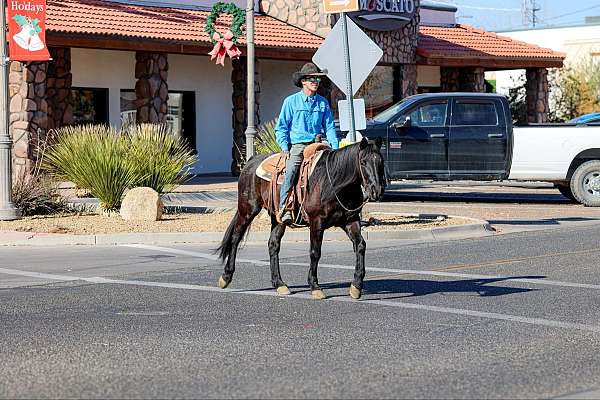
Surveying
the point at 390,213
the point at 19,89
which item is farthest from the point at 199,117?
the point at 390,213

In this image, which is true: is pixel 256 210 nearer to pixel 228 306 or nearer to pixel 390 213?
pixel 228 306

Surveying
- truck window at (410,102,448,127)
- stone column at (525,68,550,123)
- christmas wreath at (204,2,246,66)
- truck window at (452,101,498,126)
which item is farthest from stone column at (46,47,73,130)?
stone column at (525,68,550,123)

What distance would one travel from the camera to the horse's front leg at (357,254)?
11844 millimetres

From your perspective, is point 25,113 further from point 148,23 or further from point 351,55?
point 351,55

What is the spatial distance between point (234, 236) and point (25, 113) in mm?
14430

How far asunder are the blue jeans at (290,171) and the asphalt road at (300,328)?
1078 mm

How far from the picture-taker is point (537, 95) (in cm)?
4150

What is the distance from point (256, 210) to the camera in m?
12.9

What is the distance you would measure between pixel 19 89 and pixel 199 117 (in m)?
8.18

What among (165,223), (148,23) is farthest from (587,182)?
(148,23)

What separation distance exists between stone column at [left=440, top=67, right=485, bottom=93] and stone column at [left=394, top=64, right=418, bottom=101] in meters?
3.27

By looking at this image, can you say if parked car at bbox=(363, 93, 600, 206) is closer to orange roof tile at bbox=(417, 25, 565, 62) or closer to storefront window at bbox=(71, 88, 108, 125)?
storefront window at bbox=(71, 88, 108, 125)

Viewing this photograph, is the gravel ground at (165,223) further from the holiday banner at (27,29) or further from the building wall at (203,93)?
the building wall at (203,93)

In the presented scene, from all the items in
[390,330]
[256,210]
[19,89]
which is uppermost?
[19,89]
